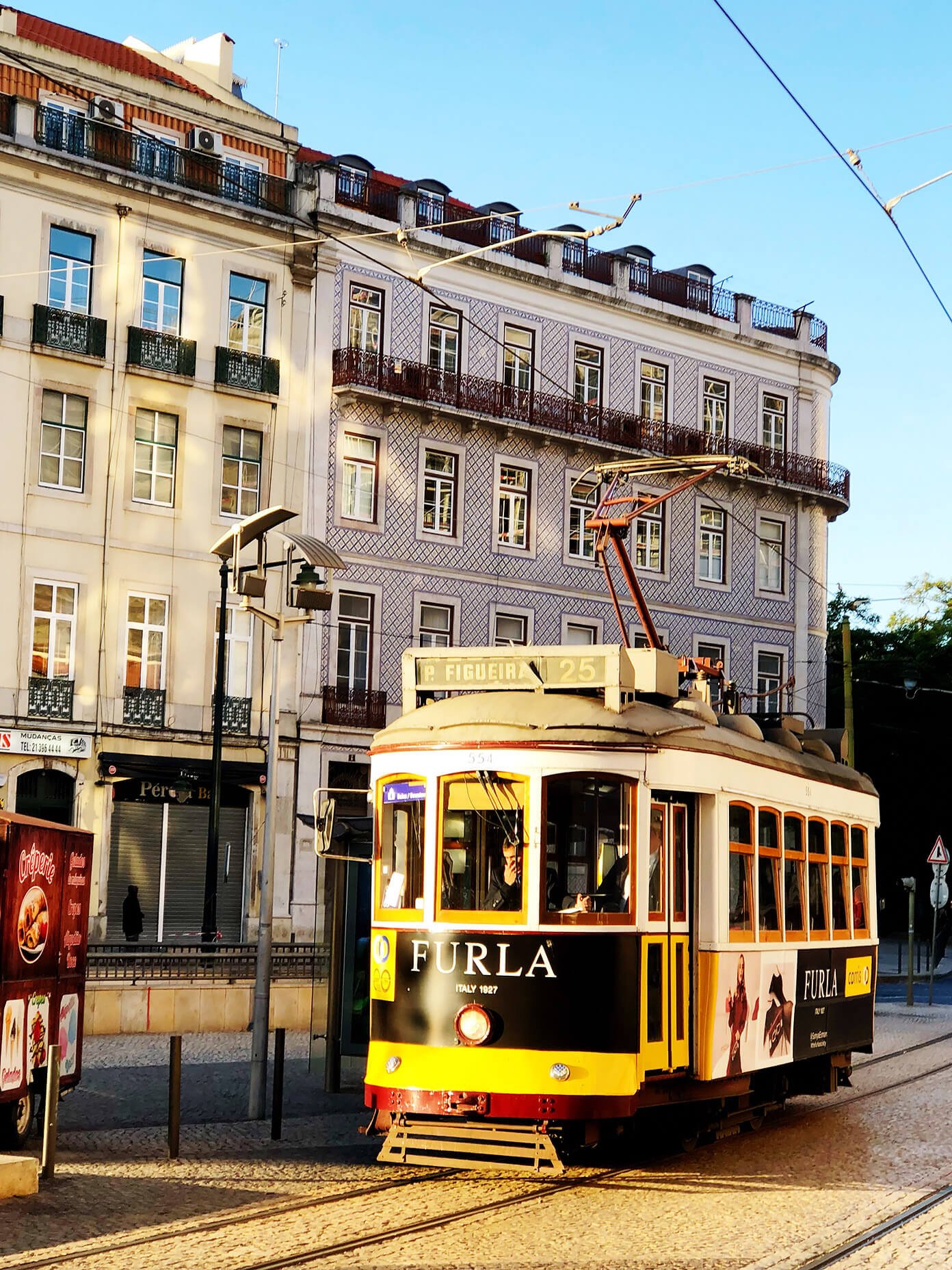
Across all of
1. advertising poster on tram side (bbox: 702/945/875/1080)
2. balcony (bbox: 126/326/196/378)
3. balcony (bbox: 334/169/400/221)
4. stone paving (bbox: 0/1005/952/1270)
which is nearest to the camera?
stone paving (bbox: 0/1005/952/1270)

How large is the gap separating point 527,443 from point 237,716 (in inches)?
381

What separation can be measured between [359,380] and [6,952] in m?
26.1

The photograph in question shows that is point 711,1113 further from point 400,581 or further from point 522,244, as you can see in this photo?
point 522,244

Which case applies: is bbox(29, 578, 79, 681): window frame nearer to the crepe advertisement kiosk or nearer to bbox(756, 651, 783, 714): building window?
bbox(756, 651, 783, 714): building window

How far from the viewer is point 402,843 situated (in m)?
12.4

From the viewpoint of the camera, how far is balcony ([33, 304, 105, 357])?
32.9 meters

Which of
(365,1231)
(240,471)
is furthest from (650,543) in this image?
(365,1231)

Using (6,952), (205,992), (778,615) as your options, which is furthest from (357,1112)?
(778,615)

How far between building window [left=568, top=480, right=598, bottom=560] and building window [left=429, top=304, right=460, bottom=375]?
4148 millimetres

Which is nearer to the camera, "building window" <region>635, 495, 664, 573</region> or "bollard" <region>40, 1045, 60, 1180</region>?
"bollard" <region>40, 1045, 60, 1180</region>

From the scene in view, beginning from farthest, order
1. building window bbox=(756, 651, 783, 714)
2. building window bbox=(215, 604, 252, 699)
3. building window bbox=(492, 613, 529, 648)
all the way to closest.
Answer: building window bbox=(756, 651, 783, 714)
building window bbox=(492, 613, 529, 648)
building window bbox=(215, 604, 252, 699)

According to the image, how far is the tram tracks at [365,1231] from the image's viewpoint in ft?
30.3

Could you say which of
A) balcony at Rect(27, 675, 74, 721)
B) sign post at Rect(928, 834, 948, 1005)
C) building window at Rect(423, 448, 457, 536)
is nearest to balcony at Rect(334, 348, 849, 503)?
building window at Rect(423, 448, 457, 536)

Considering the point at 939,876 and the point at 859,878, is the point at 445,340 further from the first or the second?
the point at 859,878
